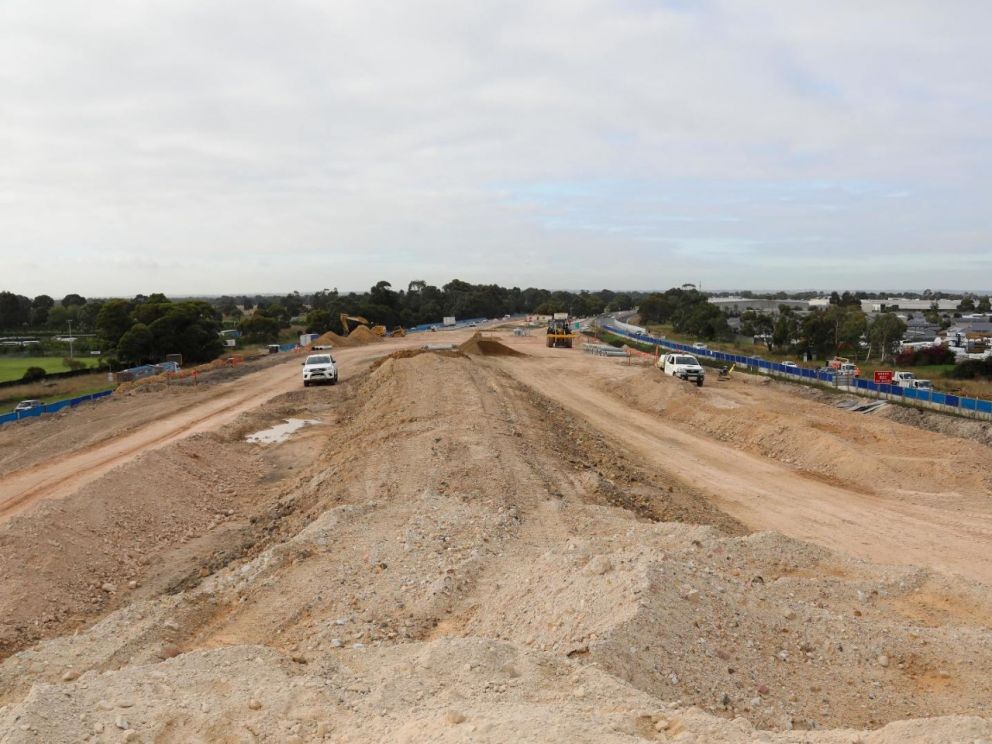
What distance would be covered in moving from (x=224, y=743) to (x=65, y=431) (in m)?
22.3

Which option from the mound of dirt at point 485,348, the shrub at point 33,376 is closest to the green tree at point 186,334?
the shrub at point 33,376

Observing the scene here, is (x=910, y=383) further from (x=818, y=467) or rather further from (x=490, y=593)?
(x=490, y=593)

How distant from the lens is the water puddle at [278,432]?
68.6 feet

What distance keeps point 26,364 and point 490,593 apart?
71764 mm

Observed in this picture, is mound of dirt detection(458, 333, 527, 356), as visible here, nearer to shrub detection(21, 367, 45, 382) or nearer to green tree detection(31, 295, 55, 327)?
shrub detection(21, 367, 45, 382)

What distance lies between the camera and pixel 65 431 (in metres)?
23.3

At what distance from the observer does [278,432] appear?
22.0 m

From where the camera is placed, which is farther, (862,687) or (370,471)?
(370,471)

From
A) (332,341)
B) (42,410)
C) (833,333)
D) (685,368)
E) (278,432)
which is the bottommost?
(42,410)

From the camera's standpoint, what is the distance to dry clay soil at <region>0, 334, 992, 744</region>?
5223 millimetres

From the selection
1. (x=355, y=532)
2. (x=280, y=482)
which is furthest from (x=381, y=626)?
(x=280, y=482)

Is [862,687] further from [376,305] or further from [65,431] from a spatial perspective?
[376,305]

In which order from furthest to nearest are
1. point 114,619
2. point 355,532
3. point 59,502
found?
point 59,502
point 355,532
point 114,619

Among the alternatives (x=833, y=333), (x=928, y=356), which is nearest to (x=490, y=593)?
(x=928, y=356)
